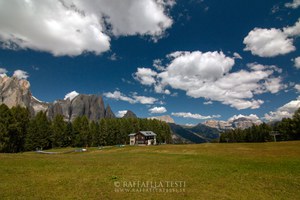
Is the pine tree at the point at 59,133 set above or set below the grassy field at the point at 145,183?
above

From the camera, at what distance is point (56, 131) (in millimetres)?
97062

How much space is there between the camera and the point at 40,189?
53.6 feet

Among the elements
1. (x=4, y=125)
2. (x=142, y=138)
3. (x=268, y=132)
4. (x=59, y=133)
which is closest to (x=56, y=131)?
(x=59, y=133)

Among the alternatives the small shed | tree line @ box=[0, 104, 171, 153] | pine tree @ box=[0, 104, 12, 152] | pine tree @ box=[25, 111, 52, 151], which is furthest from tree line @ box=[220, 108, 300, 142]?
pine tree @ box=[0, 104, 12, 152]

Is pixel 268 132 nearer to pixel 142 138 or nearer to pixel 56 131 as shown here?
pixel 142 138

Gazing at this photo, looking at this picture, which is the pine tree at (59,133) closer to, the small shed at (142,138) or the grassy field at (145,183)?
the small shed at (142,138)

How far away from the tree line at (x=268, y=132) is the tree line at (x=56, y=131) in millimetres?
63525

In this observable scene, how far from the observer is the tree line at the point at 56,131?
247 ft

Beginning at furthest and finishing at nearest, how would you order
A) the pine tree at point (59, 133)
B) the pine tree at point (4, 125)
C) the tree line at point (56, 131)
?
the pine tree at point (59, 133) → the tree line at point (56, 131) → the pine tree at point (4, 125)

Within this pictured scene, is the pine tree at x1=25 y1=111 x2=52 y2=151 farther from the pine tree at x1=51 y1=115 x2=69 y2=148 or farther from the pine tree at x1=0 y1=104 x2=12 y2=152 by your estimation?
the pine tree at x1=0 y1=104 x2=12 y2=152

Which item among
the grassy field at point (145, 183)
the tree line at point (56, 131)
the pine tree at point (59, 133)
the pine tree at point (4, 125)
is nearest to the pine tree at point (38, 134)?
the tree line at point (56, 131)

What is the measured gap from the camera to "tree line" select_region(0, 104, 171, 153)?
75.4m

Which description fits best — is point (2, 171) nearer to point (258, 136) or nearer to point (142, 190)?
point (142, 190)

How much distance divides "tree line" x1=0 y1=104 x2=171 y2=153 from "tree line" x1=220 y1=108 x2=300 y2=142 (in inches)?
2501
